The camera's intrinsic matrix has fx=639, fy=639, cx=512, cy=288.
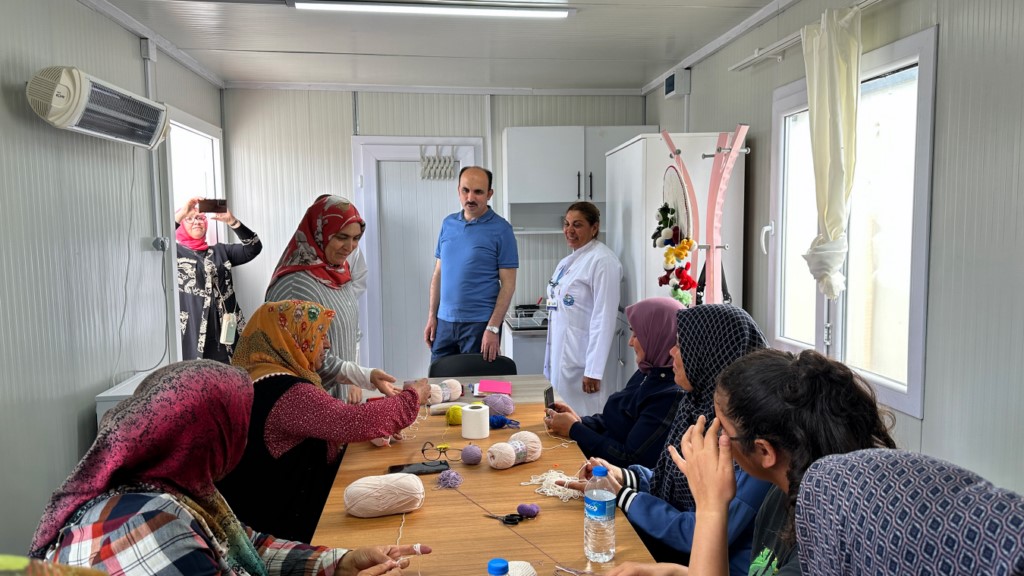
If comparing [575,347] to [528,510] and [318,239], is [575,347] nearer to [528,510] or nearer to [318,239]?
[318,239]

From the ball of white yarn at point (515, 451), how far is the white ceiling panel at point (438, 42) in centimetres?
214

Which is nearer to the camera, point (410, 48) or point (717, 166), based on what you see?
point (717, 166)

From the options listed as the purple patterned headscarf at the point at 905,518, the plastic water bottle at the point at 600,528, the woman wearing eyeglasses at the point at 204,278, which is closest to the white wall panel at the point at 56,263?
the woman wearing eyeglasses at the point at 204,278

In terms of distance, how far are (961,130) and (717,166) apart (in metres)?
1.30

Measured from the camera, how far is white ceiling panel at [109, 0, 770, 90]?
A: 3.18 m

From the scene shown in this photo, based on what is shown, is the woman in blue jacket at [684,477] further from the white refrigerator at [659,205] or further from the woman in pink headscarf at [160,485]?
the white refrigerator at [659,205]

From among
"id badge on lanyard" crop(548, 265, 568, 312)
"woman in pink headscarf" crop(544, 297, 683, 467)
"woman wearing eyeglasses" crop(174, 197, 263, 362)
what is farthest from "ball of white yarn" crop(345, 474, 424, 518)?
"woman wearing eyeglasses" crop(174, 197, 263, 362)

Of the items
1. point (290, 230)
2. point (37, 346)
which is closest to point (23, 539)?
point (37, 346)

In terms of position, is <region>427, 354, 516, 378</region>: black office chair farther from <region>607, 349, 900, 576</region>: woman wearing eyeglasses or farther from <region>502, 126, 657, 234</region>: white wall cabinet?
<region>607, 349, 900, 576</region>: woman wearing eyeglasses

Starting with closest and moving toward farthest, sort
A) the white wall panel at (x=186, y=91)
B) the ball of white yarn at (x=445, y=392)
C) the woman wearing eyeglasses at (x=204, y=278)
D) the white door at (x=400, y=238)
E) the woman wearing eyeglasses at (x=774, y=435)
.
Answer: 1. the woman wearing eyeglasses at (x=774, y=435)
2. the ball of white yarn at (x=445, y=392)
3. the white wall panel at (x=186, y=91)
4. the woman wearing eyeglasses at (x=204, y=278)
5. the white door at (x=400, y=238)

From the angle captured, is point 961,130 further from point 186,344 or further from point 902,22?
point 186,344

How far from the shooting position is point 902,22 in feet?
7.48

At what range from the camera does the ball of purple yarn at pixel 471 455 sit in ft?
6.42

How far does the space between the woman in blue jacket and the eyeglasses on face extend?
46 centimetres
